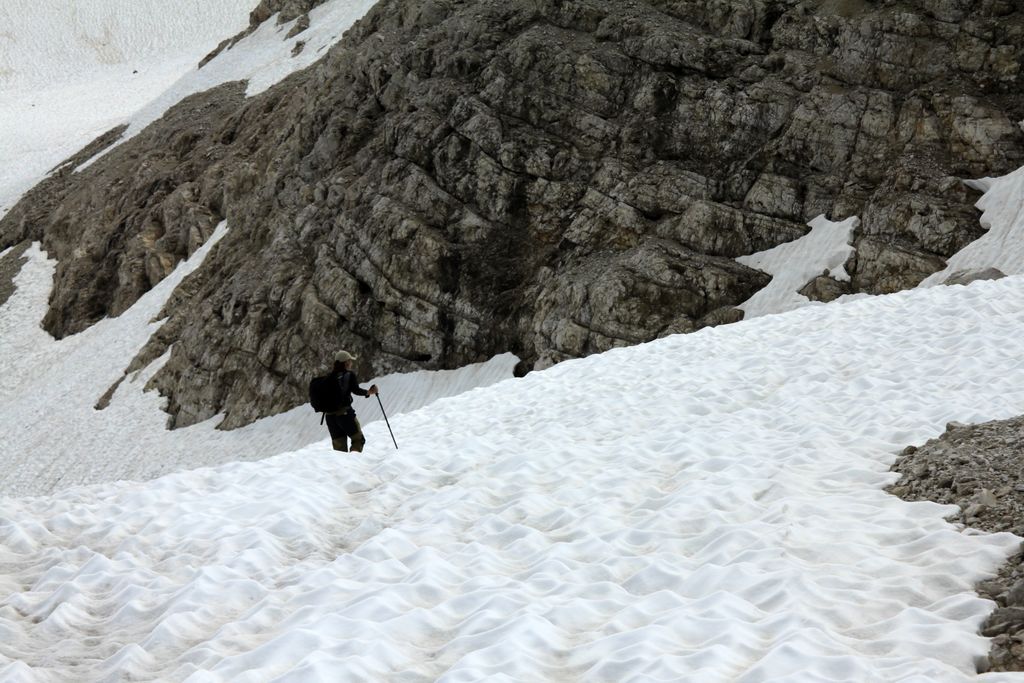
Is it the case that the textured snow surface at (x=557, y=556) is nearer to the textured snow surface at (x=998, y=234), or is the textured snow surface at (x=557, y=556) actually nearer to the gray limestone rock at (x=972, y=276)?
the gray limestone rock at (x=972, y=276)

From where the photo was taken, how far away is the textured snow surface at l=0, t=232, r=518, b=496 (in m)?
30.7

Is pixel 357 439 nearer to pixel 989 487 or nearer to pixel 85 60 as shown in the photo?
pixel 989 487

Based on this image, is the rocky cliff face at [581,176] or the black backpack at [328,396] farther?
the rocky cliff face at [581,176]

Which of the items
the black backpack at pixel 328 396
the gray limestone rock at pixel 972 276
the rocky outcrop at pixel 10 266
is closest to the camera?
the black backpack at pixel 328 396

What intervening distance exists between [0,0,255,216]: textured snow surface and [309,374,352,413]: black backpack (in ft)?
253

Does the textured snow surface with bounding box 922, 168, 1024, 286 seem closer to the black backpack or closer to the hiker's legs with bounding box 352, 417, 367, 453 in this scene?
the hiker's legs with bounding box 352, 417, 367, 453

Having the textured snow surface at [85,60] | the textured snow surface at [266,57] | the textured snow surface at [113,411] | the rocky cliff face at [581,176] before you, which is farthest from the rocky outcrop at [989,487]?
the textured snow surface at [85,60]

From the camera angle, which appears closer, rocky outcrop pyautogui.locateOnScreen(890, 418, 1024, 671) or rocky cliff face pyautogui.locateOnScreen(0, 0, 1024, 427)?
rocky outcrop pyautogui.locateOnScreen(890, 418, 1024, 671)

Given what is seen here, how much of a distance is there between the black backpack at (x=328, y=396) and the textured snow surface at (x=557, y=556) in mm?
1074

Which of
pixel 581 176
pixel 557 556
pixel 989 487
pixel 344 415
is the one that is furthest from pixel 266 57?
pixel 989 487

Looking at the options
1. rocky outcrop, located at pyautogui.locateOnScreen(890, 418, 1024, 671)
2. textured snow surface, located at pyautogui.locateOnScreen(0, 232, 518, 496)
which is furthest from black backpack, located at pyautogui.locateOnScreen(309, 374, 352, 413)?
textured snow surface, located at pyautogui.locateOnScreen(0, 232, 518, 496)

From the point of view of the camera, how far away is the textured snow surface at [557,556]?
215 inches

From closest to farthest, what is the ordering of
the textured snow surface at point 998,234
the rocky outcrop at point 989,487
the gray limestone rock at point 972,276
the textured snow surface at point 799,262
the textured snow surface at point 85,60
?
1. the rocky outcrop at point 989,487
2. the gray limestone rock at point 972,276
3. the textured snow surface at point 998,234
4. the textured snow surface at point 799,262
5. the textured snow surface at point 85,60

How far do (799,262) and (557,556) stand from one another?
74.8ft
